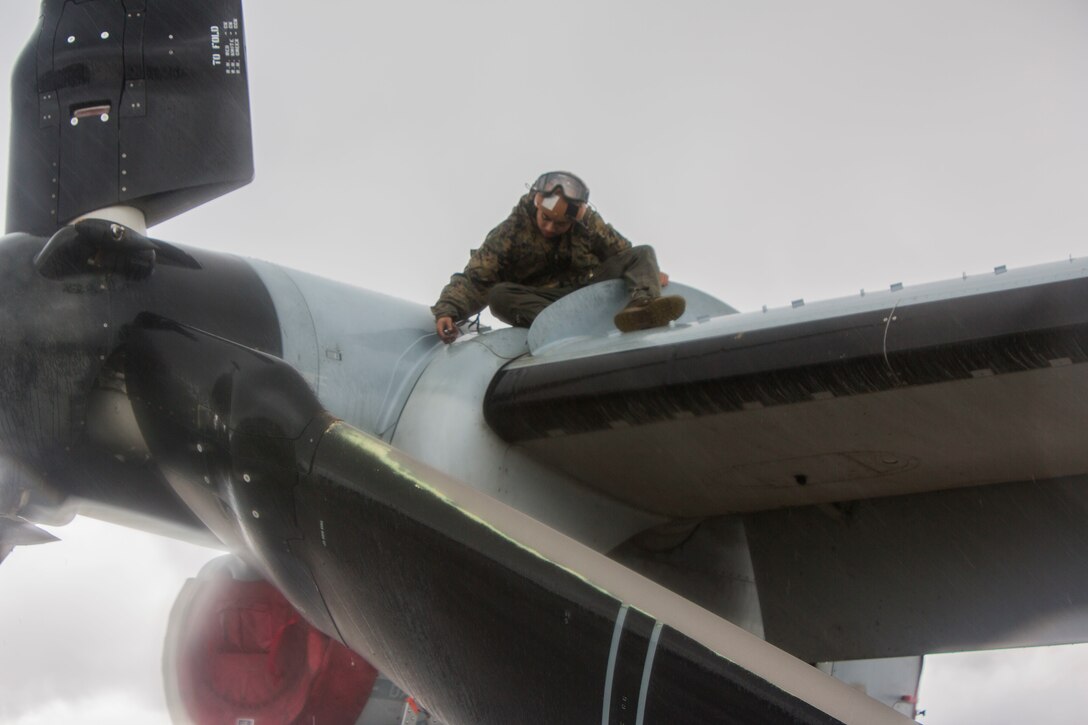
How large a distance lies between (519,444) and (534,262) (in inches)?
45.9

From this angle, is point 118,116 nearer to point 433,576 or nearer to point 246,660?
point 246,660

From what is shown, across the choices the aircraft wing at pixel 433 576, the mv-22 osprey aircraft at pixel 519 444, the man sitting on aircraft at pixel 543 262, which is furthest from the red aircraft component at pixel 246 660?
the man sitting on aircraft at pixel 543 262

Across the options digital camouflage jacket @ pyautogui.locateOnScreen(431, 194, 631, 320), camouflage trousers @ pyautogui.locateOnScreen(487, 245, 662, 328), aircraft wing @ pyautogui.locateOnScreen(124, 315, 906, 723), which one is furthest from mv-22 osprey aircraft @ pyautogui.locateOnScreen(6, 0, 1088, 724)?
digital camouflage jacket @ pyautogui.locateOnScreen(431, 194, 631, 320)

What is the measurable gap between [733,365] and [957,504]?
1.28 m

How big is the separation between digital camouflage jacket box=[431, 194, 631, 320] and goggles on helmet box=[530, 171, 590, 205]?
0.10 m

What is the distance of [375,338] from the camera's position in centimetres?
438

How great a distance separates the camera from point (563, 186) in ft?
15.6

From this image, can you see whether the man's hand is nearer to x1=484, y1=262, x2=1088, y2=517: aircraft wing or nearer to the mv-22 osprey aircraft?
the mv-22 osprey aircraft

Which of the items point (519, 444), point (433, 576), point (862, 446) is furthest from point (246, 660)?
point (862, 446)

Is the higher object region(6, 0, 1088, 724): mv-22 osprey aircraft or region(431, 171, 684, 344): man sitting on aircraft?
region(431, 171, 684, 344): man sitting on aircraft

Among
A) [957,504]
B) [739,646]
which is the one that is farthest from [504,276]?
[739,646]

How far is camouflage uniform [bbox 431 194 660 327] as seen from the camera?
4.69 m

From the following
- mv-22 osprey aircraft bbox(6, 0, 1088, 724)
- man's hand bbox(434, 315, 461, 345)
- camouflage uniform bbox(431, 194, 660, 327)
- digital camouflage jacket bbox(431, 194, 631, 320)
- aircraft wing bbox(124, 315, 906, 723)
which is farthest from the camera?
digital camouflage jacket bbox(431, 194, 631, 320)

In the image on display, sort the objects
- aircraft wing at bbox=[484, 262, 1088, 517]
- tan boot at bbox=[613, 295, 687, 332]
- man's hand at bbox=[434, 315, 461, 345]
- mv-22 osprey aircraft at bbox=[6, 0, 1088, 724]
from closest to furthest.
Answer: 1. mv-22 osprey aircraft at bbox=[6, 0, 1088, 724]
2. aircraft wing at bbox=[484, 262, 1088, 517]
3. tan boot at bbox=[613, 295, 687, 332]
4. man's hand at bbox=[434, 315, 461, 345]
